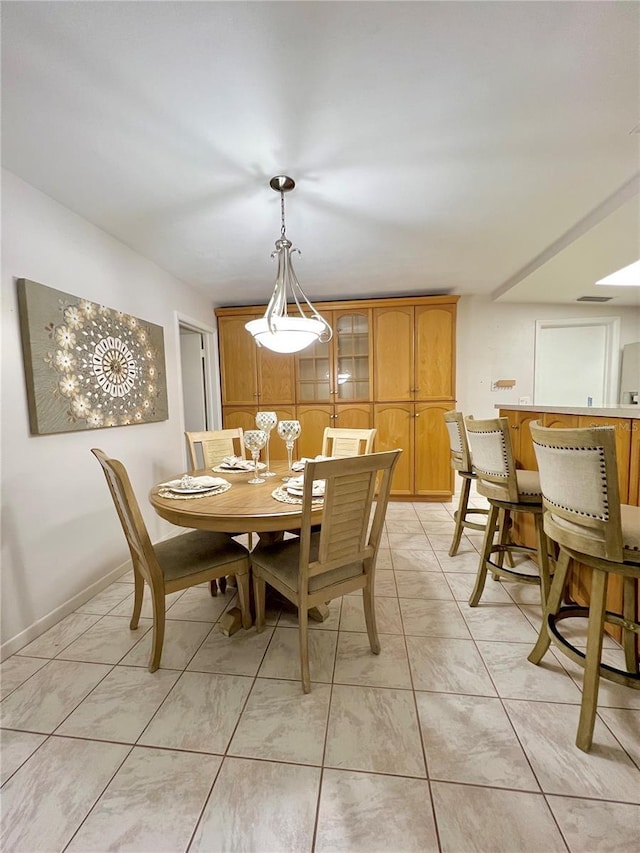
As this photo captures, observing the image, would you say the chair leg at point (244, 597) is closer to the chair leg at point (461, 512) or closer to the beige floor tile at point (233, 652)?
the beige floor tile at point (233, 652)

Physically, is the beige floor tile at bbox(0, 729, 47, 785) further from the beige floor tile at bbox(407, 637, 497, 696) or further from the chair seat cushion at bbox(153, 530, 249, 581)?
the beige floor tile at bbox(407, 637, 497, 696)

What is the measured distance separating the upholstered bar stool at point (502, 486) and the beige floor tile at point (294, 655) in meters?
0.86

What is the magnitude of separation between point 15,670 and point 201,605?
2.65 feet

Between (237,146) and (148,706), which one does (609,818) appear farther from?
(237,146)

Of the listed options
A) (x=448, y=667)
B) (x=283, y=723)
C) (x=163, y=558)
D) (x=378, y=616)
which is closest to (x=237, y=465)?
(x=163, y=558)

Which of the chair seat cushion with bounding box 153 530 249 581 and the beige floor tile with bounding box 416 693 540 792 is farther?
the chair seat cushion with bounding box 153 530 249 581

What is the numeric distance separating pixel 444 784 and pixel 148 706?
107cm

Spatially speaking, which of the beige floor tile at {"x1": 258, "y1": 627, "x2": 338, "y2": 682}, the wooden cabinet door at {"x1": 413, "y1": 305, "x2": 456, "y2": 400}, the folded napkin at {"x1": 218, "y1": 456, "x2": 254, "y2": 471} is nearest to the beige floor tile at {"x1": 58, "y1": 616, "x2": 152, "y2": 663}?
the beige floor tile at {"x1": 258, "y1": 627, "x2": 338, "y2": 682}

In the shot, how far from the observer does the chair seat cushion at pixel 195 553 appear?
146 cm

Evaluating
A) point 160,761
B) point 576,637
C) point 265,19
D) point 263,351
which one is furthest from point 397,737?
point 263,351

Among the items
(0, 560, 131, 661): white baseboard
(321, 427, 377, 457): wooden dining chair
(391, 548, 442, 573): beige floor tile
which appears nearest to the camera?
(0, 560, 131, 661): white baseboard

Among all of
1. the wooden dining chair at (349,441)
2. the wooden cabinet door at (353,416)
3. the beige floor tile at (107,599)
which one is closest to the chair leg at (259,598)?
the beige floor tile at (107,599)

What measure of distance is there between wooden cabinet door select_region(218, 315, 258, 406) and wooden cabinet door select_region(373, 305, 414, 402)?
1.38 meters

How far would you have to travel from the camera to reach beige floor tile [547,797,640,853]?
0.86m
